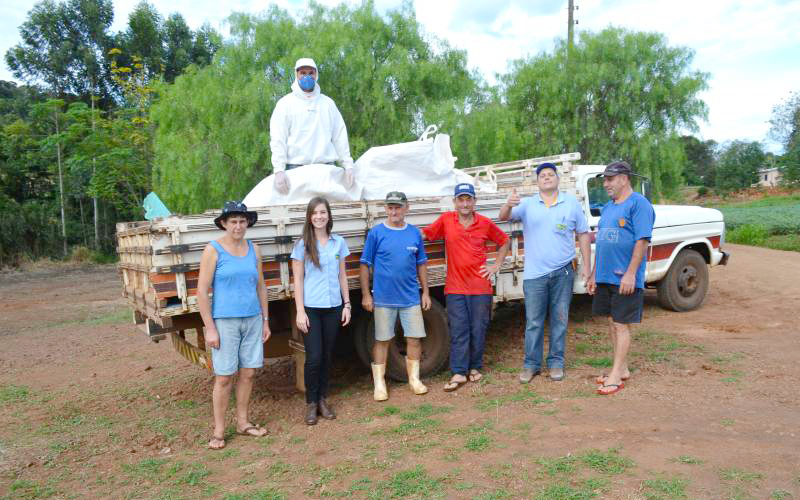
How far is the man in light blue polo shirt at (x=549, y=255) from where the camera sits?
4809 mm

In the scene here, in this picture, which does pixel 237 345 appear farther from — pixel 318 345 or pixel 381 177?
pixel 381 177

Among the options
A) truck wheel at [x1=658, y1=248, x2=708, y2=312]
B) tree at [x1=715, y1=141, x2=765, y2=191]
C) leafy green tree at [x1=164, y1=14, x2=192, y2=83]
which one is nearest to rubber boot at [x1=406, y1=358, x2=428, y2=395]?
truck wheel at [x1=658, y1=248, x2=708, y2=312]

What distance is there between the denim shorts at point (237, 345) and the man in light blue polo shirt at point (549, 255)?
218cm

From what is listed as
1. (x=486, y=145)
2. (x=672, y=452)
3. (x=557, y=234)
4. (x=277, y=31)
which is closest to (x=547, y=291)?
(x=557, y=234)

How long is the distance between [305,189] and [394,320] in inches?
51.2

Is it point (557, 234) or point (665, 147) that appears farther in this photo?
point (665, 147)

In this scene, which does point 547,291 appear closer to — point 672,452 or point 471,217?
point 471,217

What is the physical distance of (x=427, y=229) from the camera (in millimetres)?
5043

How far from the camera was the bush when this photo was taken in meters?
17.4

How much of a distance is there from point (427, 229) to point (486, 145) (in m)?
9.08

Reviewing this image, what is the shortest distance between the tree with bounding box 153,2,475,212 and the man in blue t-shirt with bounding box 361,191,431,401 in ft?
27.6

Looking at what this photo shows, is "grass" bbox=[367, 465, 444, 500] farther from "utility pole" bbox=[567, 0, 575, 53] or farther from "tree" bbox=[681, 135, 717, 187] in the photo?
"tree" bbox=[681, 135, 717, 187]

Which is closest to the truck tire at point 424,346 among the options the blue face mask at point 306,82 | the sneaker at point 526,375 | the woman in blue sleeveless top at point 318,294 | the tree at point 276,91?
the woman in blue sleeveless top at point 318,294

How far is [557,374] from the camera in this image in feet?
16.4
